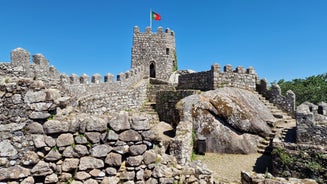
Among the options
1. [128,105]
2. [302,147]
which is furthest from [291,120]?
[128,105]

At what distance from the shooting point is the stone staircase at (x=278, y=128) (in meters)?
12.0

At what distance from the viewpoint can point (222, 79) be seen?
15.7m

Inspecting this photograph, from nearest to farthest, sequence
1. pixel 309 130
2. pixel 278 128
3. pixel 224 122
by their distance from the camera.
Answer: pixel 309 130 < pixel 224 122 < pixel 278 128

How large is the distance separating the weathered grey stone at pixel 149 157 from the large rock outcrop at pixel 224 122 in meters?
7.42

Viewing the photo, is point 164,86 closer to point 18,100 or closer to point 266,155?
point 266,155

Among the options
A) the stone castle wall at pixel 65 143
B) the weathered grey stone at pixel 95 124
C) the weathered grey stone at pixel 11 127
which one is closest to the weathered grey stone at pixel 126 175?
the stone castle wall at pixel 65 143

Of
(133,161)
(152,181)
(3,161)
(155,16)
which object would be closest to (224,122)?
(152,181)

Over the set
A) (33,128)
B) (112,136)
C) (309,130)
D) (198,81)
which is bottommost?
(309,130)

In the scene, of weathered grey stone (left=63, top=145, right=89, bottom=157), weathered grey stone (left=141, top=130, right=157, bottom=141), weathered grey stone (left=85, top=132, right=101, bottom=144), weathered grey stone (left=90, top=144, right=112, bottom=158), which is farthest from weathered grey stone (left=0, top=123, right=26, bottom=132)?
weathered grey stone (left=141, top=130, right=157, bottom=141)

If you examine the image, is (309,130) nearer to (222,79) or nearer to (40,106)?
(222,79)

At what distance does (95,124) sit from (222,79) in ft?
43.0

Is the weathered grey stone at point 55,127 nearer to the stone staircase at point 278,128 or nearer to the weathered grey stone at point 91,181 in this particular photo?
the weathered grey stone at point 91,181

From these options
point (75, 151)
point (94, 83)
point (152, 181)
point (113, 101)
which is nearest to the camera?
point (75, 151)

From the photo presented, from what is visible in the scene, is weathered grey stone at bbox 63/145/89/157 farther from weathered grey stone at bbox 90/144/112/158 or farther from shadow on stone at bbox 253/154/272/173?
shadow on stone at bbox 253/154/272/173
